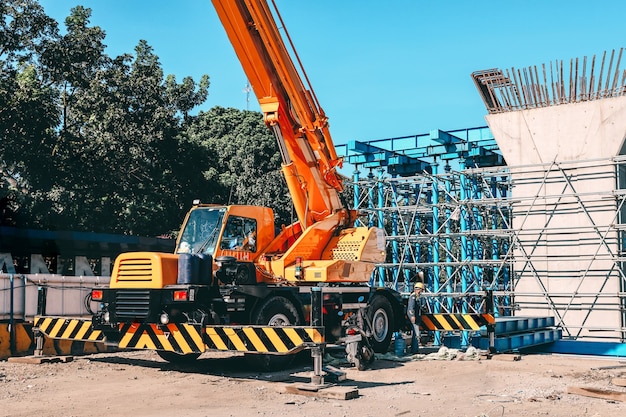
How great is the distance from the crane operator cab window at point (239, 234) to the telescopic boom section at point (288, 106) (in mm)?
1223

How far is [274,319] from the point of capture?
1286cm

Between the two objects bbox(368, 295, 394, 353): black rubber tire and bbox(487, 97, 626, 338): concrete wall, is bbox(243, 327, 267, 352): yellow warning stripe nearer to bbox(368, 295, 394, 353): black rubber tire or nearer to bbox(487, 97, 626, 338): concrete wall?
bbox(368, 295, 394, 353): black rubber tire

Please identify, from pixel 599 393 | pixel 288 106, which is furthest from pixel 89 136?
pixel 599 393

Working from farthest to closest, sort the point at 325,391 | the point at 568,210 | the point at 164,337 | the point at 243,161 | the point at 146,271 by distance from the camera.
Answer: the point at 243,161 < the point at 568,210 < the point at 146,271 < the point at 164,337 < the point at 325,391

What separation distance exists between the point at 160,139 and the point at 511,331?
15.5 metres

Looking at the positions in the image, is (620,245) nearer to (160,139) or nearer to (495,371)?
(495,371)

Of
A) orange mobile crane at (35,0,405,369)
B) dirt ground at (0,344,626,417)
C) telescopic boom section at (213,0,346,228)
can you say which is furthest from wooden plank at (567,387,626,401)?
telescopic boom section at (213,0,346,228)

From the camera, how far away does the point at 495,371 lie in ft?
42.4

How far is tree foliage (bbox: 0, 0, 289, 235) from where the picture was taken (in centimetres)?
2388

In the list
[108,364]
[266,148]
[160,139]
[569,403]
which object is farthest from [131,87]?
[569,403]

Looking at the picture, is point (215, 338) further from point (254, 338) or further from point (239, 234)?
point (239, 234)

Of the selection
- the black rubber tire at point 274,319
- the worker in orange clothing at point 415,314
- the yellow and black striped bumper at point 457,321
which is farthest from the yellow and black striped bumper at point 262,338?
the yellow and black striped bumper at point 457,321

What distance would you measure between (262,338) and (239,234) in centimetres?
303

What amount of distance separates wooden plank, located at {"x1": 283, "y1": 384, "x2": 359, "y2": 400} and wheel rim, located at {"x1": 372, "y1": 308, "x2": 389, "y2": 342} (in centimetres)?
474
